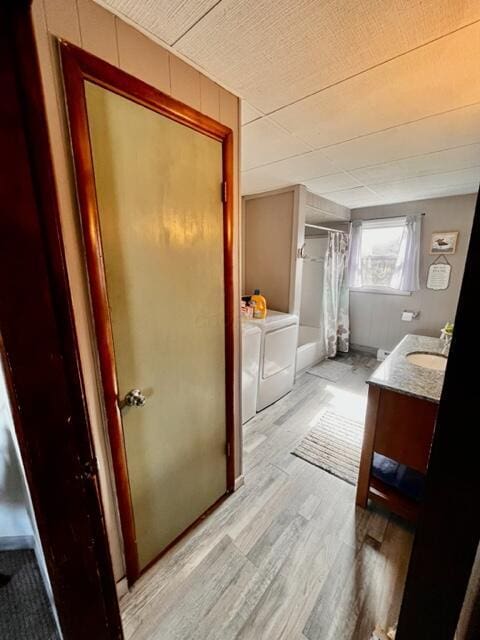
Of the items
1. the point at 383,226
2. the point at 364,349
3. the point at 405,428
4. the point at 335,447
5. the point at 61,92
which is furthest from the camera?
the point at 364,349

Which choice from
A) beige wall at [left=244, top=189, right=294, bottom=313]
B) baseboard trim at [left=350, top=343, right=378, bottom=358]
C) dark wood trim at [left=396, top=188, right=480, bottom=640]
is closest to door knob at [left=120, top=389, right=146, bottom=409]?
dark wood trim at [left=396, top=188, right=480, bottom=640]

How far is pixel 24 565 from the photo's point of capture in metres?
1.32

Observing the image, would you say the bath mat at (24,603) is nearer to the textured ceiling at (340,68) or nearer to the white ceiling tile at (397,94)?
the textured ceiling at (340,68)

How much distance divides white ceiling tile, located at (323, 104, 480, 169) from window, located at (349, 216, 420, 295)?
186cm

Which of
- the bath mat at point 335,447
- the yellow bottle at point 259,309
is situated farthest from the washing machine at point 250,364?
the bath mat at point 335,447

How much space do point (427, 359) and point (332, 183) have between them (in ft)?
6.32

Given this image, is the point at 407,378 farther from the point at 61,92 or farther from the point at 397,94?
the point at 61,92

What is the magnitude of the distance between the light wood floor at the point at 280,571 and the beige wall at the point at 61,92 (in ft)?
0.94

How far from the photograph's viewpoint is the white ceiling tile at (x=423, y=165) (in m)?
1.93

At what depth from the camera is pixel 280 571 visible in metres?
1.30

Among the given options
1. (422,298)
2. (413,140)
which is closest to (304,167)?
(413,140)

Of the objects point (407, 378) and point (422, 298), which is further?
point (422, 298)

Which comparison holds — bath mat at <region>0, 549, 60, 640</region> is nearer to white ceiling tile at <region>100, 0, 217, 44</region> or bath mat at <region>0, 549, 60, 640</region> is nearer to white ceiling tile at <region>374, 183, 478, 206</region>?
white ceiling tile at <region>100, 0, 217, 44</region>

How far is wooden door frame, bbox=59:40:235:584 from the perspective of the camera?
0.79m
